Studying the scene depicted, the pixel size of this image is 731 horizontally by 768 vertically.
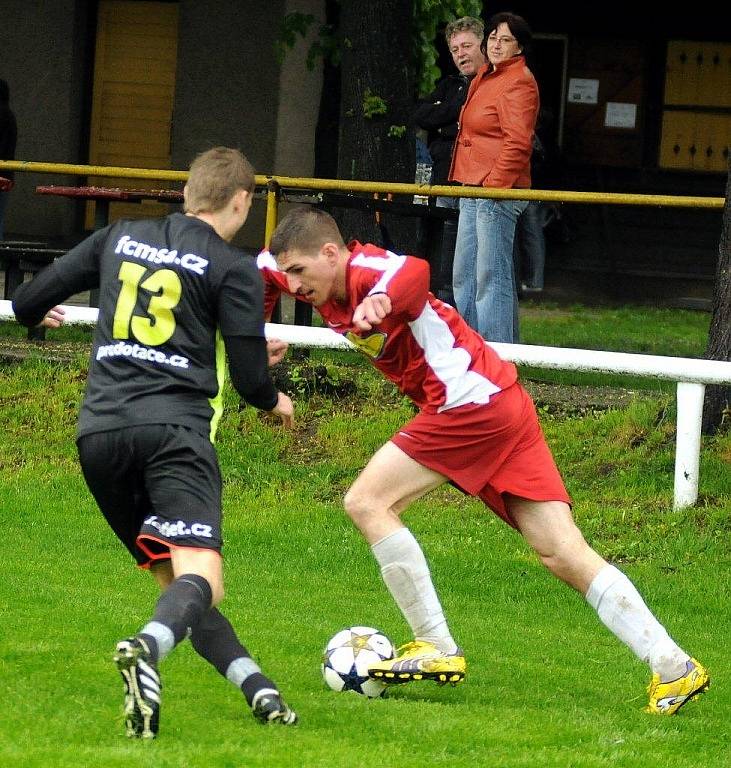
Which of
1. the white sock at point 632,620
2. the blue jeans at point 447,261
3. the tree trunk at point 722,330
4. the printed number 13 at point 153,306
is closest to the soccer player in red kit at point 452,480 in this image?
the white sock at point 632,620

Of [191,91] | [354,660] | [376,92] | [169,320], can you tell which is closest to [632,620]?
[354,660]

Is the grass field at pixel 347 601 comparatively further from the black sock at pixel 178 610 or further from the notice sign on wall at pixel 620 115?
the notice sign on wall at pixel 620 115

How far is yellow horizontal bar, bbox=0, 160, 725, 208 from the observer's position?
9.08 metres

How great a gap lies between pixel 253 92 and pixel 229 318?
12.8 metres

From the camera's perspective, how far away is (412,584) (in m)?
5.46

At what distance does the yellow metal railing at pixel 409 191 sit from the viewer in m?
9.09

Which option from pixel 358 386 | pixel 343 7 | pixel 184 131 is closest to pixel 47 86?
pixel 184 131

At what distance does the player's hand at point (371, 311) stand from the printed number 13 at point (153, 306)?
65cm

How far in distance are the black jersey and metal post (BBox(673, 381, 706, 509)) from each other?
12.8ft

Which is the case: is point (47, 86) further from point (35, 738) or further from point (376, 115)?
point (35, 738)

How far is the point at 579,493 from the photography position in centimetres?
859

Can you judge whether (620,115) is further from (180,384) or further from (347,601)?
(180,384)

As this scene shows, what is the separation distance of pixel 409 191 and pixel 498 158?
0.66m

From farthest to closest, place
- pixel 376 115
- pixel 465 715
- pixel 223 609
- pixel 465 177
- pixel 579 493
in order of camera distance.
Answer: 1. pixel 376 115
2. pixel 465 177
3. pixel 579 493
4. pixel 223 609
5. pixel 465 715
